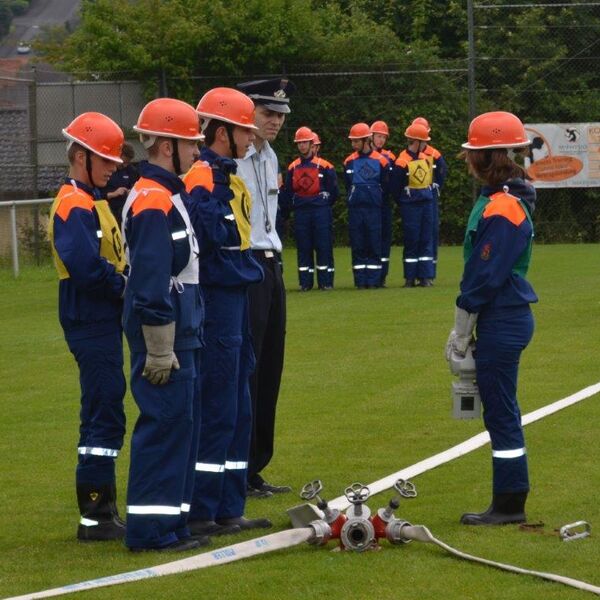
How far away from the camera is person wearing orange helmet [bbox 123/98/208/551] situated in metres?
7.32

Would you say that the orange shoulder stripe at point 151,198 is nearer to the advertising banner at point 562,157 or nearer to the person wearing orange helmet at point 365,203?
the person wearing orange helmet at point 365,203

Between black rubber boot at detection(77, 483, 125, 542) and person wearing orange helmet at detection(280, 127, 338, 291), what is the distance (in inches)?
580

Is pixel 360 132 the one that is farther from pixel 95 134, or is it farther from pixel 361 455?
pixel 95 134

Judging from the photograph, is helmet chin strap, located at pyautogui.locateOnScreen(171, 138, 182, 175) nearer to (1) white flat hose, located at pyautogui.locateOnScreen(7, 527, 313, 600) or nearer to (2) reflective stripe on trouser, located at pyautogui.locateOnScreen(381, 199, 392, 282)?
(1) white flat hose, located at pyautogui.locateOnScreen(7, 527, 313, 600)

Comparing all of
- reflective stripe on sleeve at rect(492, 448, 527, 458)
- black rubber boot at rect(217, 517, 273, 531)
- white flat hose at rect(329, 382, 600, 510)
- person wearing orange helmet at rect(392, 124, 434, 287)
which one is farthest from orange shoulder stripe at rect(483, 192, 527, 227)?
person wearing orange helmet at rect(392, 124, 434, 287)

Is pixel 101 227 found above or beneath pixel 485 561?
above

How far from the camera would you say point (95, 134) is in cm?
804

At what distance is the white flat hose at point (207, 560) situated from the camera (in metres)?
6.90

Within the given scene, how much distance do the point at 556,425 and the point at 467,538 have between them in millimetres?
3462

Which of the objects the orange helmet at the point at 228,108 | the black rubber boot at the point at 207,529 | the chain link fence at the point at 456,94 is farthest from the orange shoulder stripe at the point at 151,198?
the chain link fence at the point at 456,94

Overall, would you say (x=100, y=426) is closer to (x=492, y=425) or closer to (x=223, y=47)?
(x=492, y=425)

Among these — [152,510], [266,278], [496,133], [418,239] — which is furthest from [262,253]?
[418,239]

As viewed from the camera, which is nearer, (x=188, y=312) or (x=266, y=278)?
(x=188, y=312)

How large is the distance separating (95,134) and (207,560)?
224 cm
